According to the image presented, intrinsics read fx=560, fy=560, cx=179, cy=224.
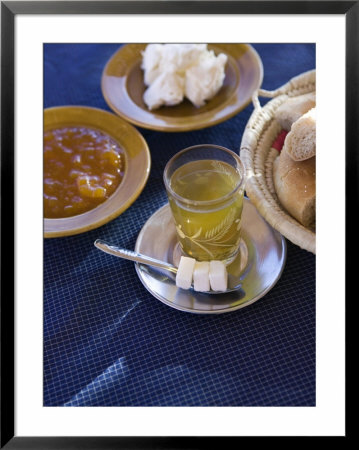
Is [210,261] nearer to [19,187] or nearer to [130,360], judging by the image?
[130,360]

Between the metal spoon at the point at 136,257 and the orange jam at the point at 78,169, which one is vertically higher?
the orange jam at the point at 78,169

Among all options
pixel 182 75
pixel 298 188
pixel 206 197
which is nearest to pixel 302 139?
pixel 298 188

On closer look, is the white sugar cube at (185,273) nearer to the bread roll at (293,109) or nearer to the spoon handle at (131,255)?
the spoon handle at (131,255)

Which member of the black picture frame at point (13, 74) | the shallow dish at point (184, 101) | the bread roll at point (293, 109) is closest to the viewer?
the black picture frame at point (13, 74)

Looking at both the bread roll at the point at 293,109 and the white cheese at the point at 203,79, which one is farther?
the white cheese at the point at 203,79

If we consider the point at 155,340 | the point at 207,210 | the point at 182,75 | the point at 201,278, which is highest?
the point at 182,75

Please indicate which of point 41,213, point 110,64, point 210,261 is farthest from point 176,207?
point 110,64

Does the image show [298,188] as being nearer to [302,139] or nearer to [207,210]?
[302,139]

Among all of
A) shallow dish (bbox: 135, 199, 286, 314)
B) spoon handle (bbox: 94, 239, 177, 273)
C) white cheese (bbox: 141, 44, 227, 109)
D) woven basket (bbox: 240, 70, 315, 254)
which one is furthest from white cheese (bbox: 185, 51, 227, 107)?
spoon handle (bbox: 94, 239, 177, 273)

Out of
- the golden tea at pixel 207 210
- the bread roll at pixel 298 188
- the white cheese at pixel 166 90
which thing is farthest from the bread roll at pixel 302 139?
the white cheese at pixel 166 90
